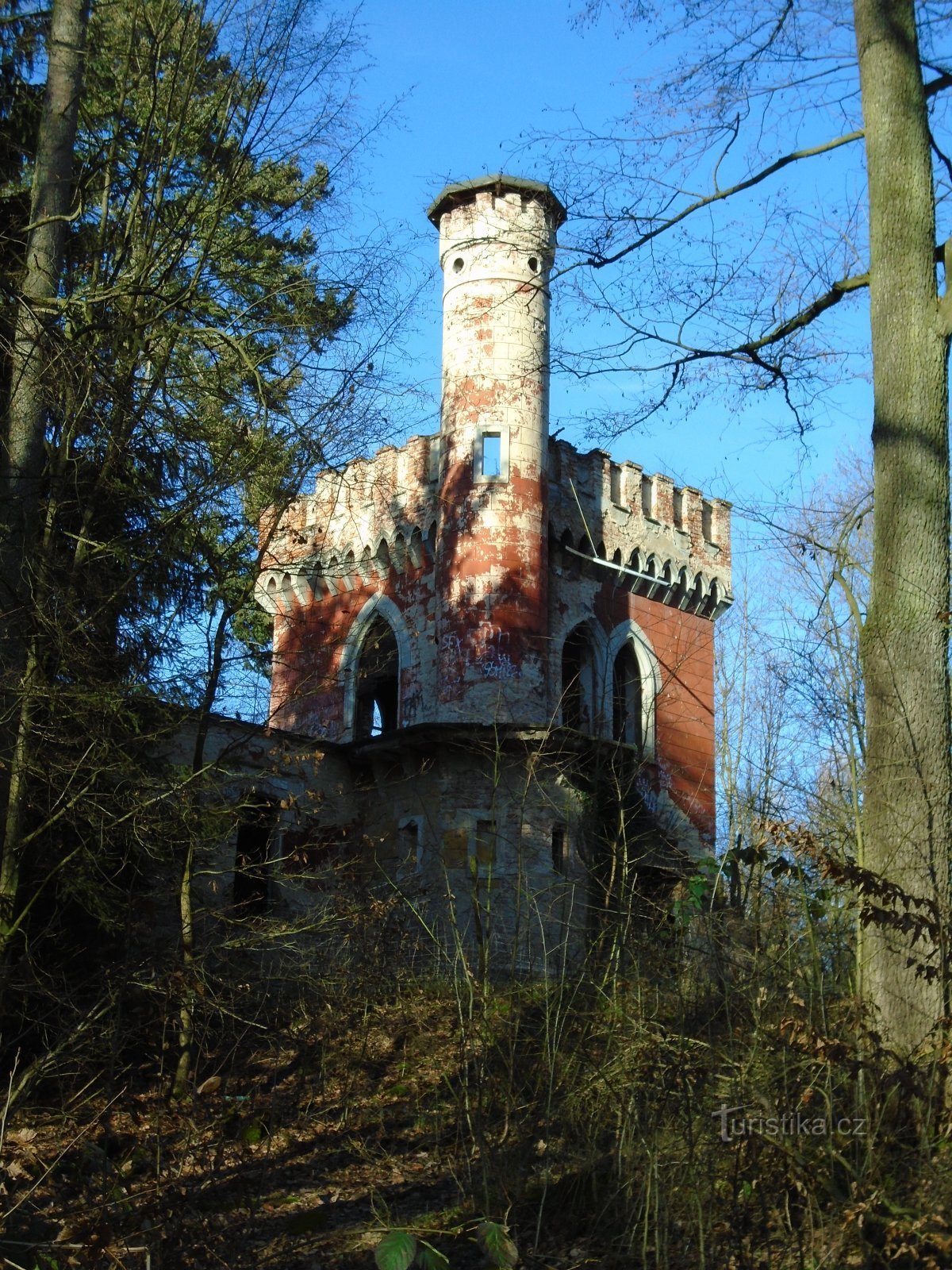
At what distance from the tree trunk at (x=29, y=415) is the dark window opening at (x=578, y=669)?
11.0 meters

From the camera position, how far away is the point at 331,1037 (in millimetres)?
9859

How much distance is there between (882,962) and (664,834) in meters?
12.5

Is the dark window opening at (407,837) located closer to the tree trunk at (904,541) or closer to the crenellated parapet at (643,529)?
the crenellated parapet at (643,529)

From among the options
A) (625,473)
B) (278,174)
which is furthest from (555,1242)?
(625,473)

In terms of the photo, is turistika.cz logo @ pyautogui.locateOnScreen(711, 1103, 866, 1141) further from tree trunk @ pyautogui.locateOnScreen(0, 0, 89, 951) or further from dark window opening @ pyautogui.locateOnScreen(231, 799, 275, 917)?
dark window opening @ pyautogui.locateOnScreen(231, 799, 275, 917)

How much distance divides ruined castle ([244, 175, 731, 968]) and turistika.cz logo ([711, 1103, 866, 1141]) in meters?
9.05

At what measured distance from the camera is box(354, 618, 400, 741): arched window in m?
19.9

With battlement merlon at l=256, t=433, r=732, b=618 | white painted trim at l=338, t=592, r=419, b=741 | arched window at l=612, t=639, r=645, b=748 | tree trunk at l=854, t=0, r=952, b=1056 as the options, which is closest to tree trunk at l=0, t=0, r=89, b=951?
tree trunk at l=854, t=0, r=952, b=1056

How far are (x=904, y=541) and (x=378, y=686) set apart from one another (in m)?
15.2

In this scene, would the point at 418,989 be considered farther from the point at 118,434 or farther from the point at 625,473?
the point at 625,473

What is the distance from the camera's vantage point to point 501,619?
58.0ft

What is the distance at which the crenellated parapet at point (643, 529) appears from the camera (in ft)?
63.5

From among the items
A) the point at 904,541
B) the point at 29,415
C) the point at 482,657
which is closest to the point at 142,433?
the point at 29,415

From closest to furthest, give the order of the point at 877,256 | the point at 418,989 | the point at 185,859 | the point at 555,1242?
1. the point at 555,1242
2. the point at 877,256
3. the point at 185,859
4. the point at 418,989
